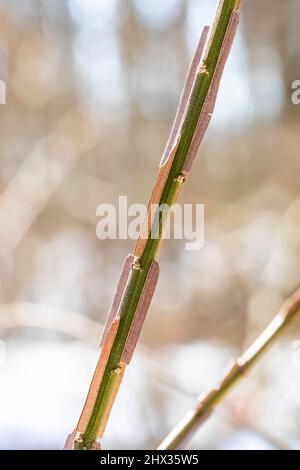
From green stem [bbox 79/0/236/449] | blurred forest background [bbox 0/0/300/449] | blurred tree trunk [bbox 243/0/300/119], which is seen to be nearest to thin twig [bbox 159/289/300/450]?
green stem [bbox 79/0/236/449]

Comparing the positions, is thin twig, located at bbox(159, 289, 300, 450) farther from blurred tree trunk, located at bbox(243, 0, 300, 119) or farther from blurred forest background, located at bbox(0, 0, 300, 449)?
blurred tree trunk, located at bbox(243, 0, 300, 119)

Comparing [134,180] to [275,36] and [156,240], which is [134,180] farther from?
[156,240]

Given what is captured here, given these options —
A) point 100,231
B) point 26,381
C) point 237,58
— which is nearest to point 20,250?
point 100,231

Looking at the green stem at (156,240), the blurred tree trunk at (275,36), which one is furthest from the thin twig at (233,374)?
the blurred tree trunk at (275,36)

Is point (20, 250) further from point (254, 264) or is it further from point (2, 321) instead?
point (254, 264)

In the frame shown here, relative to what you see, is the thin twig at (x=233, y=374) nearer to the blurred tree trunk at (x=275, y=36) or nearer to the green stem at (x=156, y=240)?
the green stem at (x=156, y=240)

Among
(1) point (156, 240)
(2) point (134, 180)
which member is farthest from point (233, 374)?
(2) point (134, 180)
